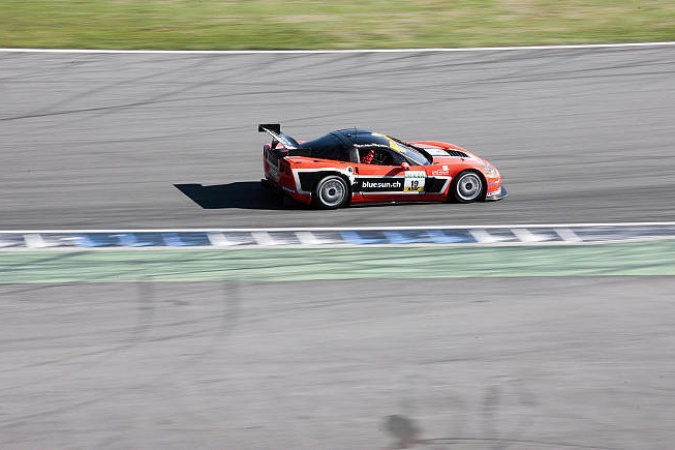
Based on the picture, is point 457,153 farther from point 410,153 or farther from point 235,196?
point 235,196

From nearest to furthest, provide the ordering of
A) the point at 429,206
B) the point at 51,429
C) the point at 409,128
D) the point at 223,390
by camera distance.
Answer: the point at 51,429 → the point at 223,390 → the point at 429,206 → the point at 409,128

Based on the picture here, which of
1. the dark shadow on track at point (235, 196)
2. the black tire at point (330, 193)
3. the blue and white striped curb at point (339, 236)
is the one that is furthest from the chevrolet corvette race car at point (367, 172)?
the blue and white striped curb at point (339, 236)

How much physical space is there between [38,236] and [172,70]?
29.1ft

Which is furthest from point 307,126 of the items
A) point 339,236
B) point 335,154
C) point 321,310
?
point 321,310

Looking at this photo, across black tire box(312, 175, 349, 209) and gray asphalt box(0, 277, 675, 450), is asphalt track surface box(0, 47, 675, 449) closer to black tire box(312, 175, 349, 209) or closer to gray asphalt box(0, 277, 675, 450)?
gray asphalt box(0, 277, 675, 450)

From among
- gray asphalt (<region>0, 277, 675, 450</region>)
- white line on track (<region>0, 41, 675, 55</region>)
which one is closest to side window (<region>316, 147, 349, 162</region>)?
gray asphalt (<region>0, 277, 675, 450</region>)

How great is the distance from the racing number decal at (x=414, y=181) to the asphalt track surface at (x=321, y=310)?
0.35 metres

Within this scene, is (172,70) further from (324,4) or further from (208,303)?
(208,303)

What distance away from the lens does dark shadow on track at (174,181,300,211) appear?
15531mm

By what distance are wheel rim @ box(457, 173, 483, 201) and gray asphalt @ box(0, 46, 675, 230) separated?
173 millimetres

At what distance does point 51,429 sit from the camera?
8.46m

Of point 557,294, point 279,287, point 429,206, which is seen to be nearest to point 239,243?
point 279,287

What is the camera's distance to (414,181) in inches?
603

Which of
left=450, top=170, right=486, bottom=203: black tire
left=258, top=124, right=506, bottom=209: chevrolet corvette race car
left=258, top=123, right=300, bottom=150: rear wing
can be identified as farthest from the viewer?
left=450, top=170, right=486, bottom=203: black tire
